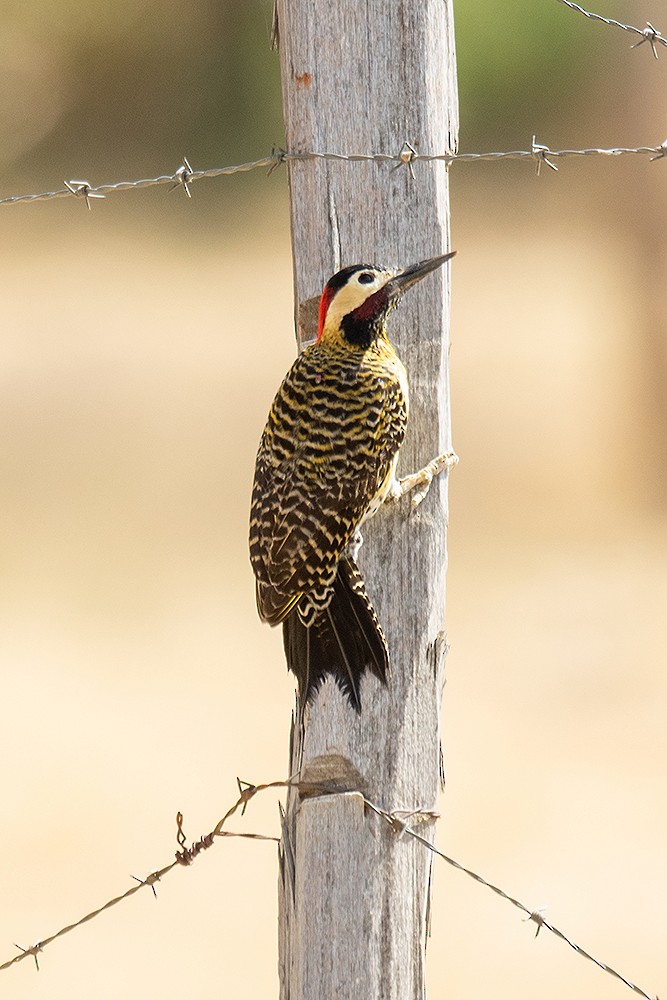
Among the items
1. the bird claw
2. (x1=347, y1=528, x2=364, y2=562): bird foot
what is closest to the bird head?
the bird claw

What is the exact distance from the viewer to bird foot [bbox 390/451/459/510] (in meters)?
2.58

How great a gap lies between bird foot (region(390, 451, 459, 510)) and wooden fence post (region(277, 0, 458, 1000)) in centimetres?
2

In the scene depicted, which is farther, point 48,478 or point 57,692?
point 48,478

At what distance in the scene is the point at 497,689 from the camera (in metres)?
8.82

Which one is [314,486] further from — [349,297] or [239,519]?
[239,519]

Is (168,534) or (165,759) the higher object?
(168,534)

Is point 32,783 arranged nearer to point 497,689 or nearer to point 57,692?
point 57,692

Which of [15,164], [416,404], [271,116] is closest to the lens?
[416,404]

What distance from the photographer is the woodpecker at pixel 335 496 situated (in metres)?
2.50

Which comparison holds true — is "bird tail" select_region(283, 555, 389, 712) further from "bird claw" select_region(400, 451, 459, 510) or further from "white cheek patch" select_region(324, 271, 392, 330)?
"white cheek patch" select_region(324, 271, 392, 330)

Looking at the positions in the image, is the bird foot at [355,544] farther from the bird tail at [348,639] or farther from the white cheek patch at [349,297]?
the white cheek patch at [349,297]

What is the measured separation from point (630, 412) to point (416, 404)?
9715mm

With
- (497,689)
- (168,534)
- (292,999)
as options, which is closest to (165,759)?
(497,689)

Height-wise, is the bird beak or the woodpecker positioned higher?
the bird beak
